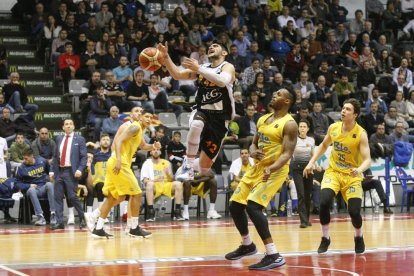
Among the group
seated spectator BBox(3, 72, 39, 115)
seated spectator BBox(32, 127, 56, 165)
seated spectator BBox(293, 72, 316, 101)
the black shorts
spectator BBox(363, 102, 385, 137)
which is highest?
seated spectator BBox(293, 72, 316, 101)

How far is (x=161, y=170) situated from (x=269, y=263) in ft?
30.5

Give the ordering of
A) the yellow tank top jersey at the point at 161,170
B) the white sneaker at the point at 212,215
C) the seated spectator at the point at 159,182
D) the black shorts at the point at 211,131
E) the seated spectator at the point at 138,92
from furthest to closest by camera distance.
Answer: the seated spectator at the point at 138,92 → the white sneaker at the point at 212,215 → the yellow tank top jersey at the point at 161,170 → the seated spectator at the point at 159,182 → the black shorts at the point at 211,131

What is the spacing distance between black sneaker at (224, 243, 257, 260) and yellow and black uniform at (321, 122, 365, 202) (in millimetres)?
1550

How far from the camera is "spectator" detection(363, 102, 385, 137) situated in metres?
23.5

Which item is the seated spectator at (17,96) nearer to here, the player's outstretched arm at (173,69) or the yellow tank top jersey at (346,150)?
the yellow tank top jersey at (346,150)

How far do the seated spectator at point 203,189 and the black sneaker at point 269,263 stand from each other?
890 centimetres

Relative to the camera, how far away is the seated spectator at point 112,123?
2033 cm

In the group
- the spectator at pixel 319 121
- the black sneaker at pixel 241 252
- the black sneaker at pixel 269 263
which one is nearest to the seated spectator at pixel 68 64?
the spectator at pixel 319 121

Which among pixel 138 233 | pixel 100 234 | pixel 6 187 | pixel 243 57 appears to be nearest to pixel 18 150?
pixel 6 187

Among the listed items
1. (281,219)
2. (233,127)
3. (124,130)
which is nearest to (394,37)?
(233,127)

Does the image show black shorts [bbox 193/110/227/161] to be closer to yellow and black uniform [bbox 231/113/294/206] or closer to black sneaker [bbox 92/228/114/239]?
yellow and black uniform [bbox 231/113/294/206]

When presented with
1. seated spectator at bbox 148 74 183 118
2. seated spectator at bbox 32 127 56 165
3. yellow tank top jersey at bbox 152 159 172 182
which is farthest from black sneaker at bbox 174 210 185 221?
seated spectator at bbox 148 74 183 118

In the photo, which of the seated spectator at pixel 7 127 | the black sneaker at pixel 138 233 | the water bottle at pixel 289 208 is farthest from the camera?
the water bottle at pixel 289 208

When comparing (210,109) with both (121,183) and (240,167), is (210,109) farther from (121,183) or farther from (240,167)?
(240,167)
